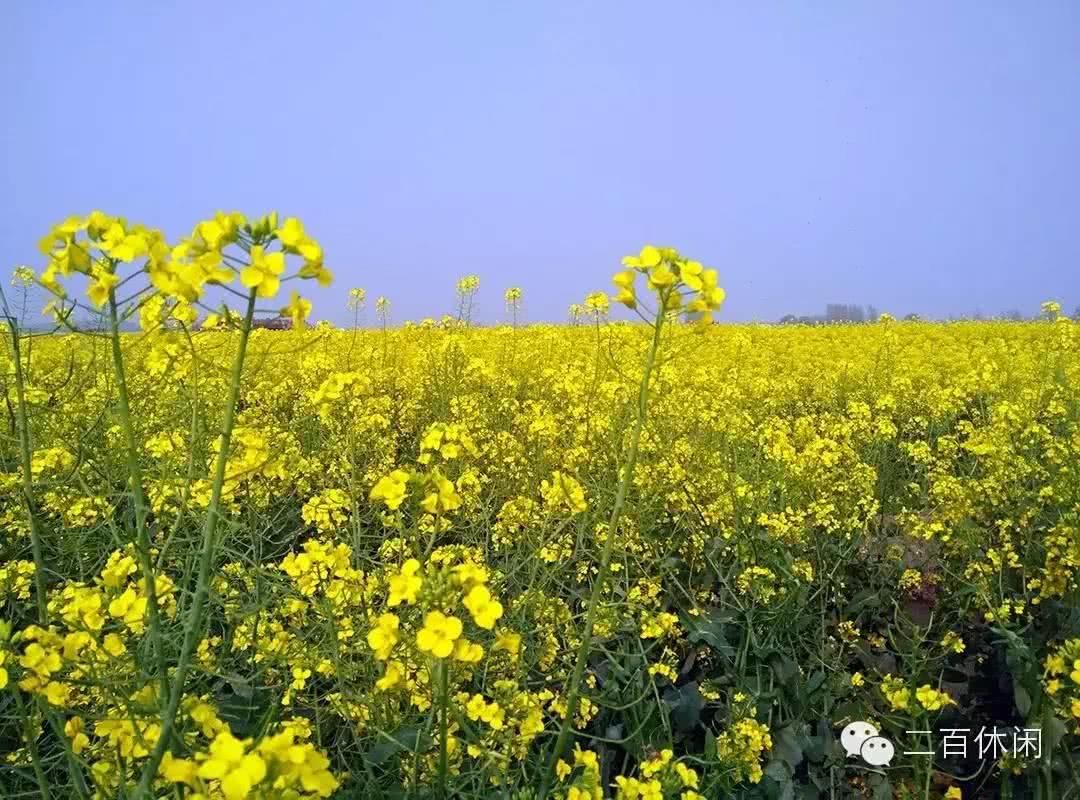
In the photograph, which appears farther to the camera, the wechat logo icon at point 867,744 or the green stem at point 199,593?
the wechat logo icon at point 867,744

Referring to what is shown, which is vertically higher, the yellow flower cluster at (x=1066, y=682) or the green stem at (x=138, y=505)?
the green stem at (x=138, y=505)

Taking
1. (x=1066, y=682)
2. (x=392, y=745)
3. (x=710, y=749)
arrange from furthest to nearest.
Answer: (x=1066, y=682), (x=710, y=749), (x=392, y=745)

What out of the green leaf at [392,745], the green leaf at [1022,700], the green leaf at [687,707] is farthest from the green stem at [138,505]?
the green leaf at [1022,700]

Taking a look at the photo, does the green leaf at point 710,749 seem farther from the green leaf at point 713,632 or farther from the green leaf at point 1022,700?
the green leaf at point 1022,700

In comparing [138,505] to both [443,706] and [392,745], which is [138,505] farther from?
[392,745]

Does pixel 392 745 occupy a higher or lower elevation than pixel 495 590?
lower

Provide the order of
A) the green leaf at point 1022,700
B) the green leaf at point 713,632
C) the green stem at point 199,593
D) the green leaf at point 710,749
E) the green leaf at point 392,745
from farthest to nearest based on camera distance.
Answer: the green leaf at point 713,632 < the green leaf at point 1022,700 < the green leaf at point 710,749 < the green leaf at point 392,745 < the green stem at point 199,593

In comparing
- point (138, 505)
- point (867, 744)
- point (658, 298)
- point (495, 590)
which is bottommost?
point (867, 744)

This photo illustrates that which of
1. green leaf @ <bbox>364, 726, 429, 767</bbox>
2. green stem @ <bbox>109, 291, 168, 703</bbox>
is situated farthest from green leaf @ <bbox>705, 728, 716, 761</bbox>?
green stem @ <bbox>109, 291, 168, 703</bbox>

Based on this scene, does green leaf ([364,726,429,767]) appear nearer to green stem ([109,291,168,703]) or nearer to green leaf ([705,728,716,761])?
green stem ([109,291,168,703])

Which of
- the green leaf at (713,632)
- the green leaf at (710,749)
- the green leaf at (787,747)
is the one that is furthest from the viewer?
the green leaf at (713,632)

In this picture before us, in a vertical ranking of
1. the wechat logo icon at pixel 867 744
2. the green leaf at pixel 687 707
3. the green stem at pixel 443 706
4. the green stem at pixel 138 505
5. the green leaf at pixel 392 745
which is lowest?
the wechat logo icon at pixel 867 744

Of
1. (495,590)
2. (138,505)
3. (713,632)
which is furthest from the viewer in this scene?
(713,632)

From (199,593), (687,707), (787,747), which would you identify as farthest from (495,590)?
(199,593)
